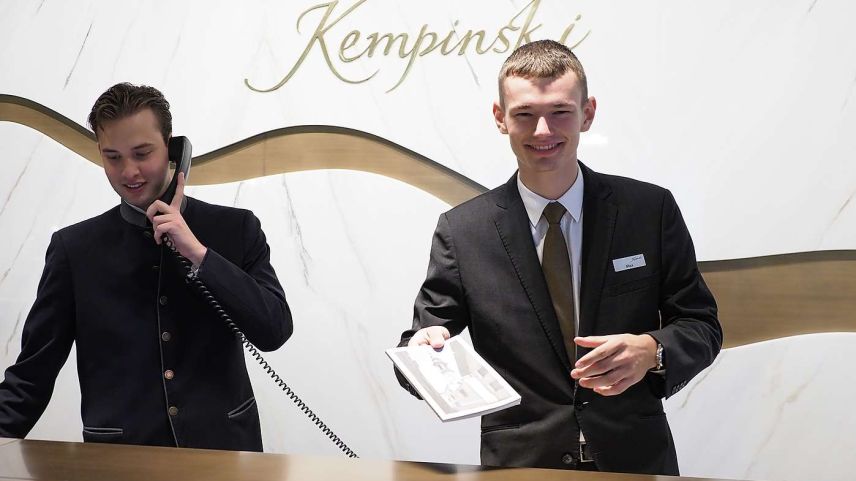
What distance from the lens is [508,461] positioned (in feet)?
5.97

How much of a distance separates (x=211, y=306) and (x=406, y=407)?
49.5 inches

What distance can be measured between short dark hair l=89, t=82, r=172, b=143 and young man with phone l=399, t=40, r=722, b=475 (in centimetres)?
81

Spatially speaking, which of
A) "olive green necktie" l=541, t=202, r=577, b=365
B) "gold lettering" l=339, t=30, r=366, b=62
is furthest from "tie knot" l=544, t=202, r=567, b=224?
"gold lettering" l=339, t=30, r=366, b=62

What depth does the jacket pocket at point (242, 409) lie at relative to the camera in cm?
205

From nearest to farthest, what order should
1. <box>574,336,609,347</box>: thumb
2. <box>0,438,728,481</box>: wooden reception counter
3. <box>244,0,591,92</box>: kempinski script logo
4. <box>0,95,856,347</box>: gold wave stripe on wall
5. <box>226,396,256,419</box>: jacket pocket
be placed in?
<box>0,438,728,481</box>: wooden reception counter
<box>574,336,609,347</box>: thumb
<box>226,396,256,419</box>: jacket pocket
<box>0,95,856,347</box>: gold wave stripe on wall
<box>244,0,591,92</box>: kempinski script logo

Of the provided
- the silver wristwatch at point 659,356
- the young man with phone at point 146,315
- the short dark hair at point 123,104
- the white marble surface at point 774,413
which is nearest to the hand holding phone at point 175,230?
the young man with phone at point 146,315

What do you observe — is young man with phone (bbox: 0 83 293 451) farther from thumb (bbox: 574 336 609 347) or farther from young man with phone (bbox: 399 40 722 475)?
thumb (bbox: 574 336 609 347)

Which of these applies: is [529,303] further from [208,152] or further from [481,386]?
[208,152]

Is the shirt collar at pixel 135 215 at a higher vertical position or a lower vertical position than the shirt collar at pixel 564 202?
higher

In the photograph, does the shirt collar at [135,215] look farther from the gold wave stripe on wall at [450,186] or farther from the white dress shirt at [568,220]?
the gold wave stripe on wall at [450,186]

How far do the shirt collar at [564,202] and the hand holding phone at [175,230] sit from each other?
30.1 inches

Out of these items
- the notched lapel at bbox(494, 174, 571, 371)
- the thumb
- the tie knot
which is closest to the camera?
the thumb

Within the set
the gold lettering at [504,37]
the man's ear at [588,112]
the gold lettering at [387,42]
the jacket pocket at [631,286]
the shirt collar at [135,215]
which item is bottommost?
the jacket pocket at [631,286]

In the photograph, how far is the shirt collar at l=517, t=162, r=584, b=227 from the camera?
76.5 inches
